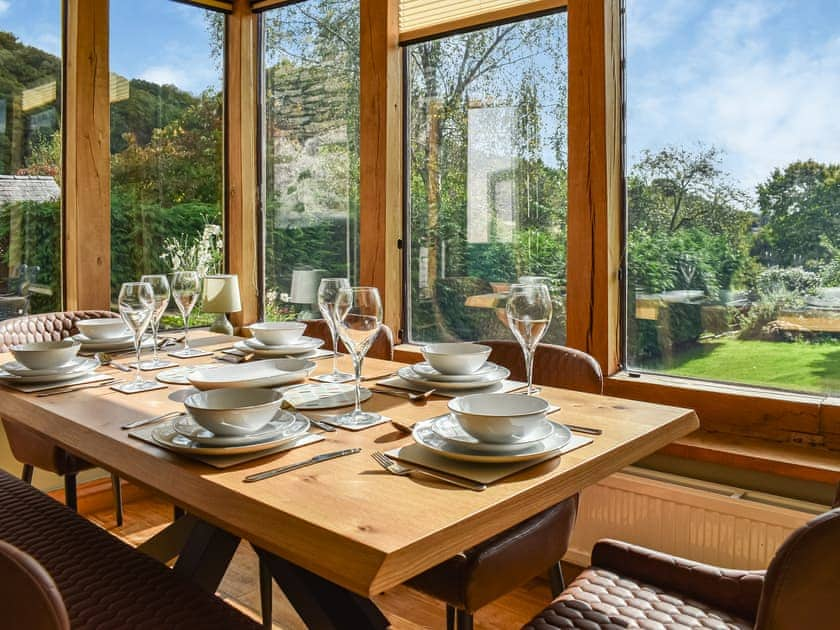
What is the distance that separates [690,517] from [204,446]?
1.64 metres

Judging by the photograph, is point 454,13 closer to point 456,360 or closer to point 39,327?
point 456,360

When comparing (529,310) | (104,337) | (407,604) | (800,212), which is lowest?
(407,604)

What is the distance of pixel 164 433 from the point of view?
1290mm

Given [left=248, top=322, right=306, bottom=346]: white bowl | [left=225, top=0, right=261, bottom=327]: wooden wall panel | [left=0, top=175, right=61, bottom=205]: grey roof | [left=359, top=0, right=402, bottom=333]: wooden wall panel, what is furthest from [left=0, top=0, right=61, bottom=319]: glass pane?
[left=248, top=322, right=306, bottom=346]: white bowl

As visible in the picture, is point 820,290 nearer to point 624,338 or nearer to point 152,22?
point 624,338

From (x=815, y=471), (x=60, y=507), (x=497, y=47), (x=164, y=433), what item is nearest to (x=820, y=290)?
(x=815, y=471)

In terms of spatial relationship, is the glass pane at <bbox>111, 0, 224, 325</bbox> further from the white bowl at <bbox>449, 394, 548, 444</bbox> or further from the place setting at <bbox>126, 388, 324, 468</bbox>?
the white bowl at <bbox>449, 394, 548, 444</bbox>

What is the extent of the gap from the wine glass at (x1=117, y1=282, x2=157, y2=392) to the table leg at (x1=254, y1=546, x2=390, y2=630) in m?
0.64

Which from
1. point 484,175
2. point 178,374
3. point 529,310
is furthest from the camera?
point 484,175

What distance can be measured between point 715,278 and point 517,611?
4.32 ft

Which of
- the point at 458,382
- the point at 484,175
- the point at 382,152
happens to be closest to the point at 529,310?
the point at 458,382

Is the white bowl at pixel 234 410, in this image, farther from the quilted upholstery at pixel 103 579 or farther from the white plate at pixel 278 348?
the white plate at pixel 278 348

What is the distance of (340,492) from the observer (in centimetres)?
104

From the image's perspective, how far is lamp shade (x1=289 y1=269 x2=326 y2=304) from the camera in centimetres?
379
